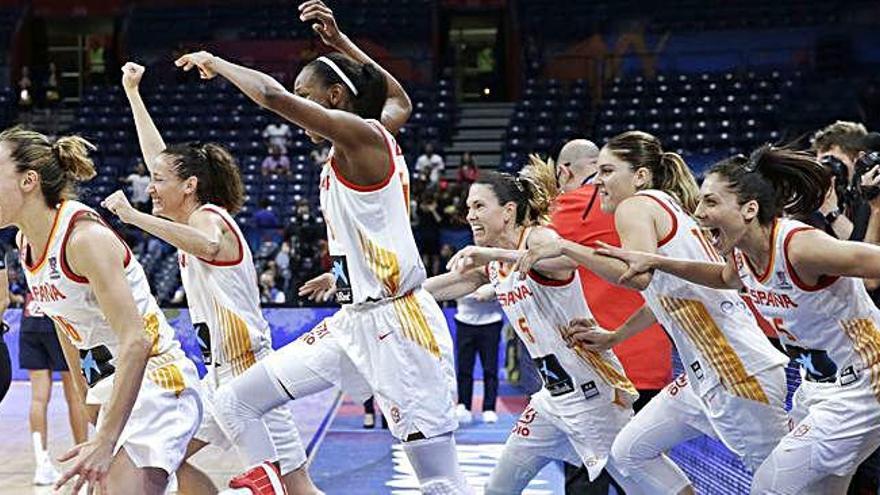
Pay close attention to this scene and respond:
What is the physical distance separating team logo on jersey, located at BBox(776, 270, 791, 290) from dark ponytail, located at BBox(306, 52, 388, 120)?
1487 millimetres

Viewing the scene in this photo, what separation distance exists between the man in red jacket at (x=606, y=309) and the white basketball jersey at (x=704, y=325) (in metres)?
0.81

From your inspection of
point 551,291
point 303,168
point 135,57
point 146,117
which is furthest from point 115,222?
point 551,291

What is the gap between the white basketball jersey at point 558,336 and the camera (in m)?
4.79

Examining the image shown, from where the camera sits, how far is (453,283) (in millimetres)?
5418

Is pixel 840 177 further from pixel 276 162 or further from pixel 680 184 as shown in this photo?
pixel 276 162

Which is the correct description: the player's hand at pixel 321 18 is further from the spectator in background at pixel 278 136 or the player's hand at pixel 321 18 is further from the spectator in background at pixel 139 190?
the spectator in background at pixel 278 136

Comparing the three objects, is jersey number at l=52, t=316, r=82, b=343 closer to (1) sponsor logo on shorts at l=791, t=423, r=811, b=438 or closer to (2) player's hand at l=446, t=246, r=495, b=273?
(2) player's hand at l=446, t=246, r=495, b=273

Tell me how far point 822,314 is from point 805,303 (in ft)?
0.25

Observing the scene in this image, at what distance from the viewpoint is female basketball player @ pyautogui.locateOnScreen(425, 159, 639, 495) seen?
4.79m

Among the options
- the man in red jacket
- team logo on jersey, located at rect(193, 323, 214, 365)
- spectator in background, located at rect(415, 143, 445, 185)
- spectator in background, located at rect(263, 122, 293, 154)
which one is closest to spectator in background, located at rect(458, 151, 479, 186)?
spectator in background, located at rect(415, 143, 445, 185)

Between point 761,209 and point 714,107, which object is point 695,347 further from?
point 714,107

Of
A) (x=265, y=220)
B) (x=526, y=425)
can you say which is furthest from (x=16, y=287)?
(x=526, y=425)

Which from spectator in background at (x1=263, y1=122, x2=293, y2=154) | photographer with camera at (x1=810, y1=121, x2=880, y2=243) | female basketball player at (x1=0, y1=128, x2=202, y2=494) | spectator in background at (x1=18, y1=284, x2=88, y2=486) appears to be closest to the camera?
female basketball player at (x1=0, y1=128, x2=202, y2=494)

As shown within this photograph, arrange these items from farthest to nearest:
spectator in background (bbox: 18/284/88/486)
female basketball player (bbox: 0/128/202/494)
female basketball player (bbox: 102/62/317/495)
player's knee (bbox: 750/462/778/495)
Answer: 1. spectator in background (bbox: 18/284/88/486)
2. female basketball player (bbox: 102/62/317/495)
3. player's knee (bbox: 750/462/778/495)
4. female basketball player (bbox: 0/128/202/494)
